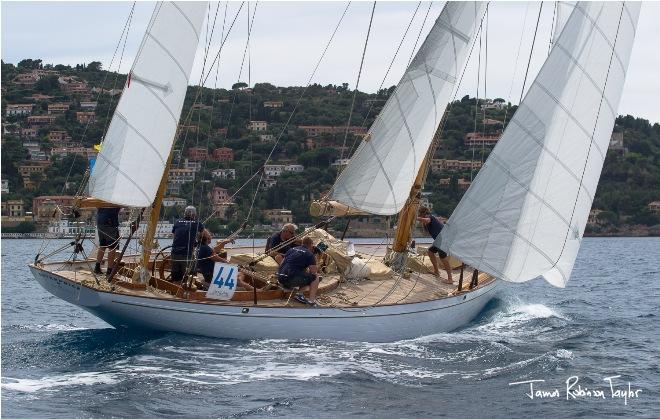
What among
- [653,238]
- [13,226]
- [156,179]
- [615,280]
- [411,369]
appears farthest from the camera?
[653,238]

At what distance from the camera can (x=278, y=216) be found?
70.2 m

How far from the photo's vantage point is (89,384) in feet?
47.1

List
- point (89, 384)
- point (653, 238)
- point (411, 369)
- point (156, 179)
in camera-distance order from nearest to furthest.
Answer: point (89, 384) < point (411, 369) < point (156, 179) < point (653, 238)

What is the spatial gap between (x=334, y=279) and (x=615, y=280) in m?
20.5

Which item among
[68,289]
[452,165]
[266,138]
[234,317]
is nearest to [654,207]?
[452,165]

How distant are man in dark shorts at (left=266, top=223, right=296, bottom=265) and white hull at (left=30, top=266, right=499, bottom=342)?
2.05 meters

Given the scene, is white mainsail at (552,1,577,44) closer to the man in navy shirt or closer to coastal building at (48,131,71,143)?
the man in navy shirt

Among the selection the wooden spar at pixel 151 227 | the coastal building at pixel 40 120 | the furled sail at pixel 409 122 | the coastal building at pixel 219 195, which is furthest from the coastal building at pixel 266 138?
the wooden spar at pixel 151 227

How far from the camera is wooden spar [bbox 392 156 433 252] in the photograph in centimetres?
2178

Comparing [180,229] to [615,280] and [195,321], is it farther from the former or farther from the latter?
[615,280]

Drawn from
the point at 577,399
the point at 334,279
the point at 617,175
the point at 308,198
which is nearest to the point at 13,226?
the point at 308,198

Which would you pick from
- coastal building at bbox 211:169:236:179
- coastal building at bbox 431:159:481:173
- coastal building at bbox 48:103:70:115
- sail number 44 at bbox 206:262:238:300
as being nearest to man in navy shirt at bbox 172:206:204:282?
sail number 44 at bbox 206:262:238:300

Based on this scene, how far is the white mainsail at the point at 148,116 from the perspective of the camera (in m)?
17.1

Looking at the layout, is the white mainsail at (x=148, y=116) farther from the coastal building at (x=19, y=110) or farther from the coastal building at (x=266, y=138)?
the coastal building at (x=19, y=110)
